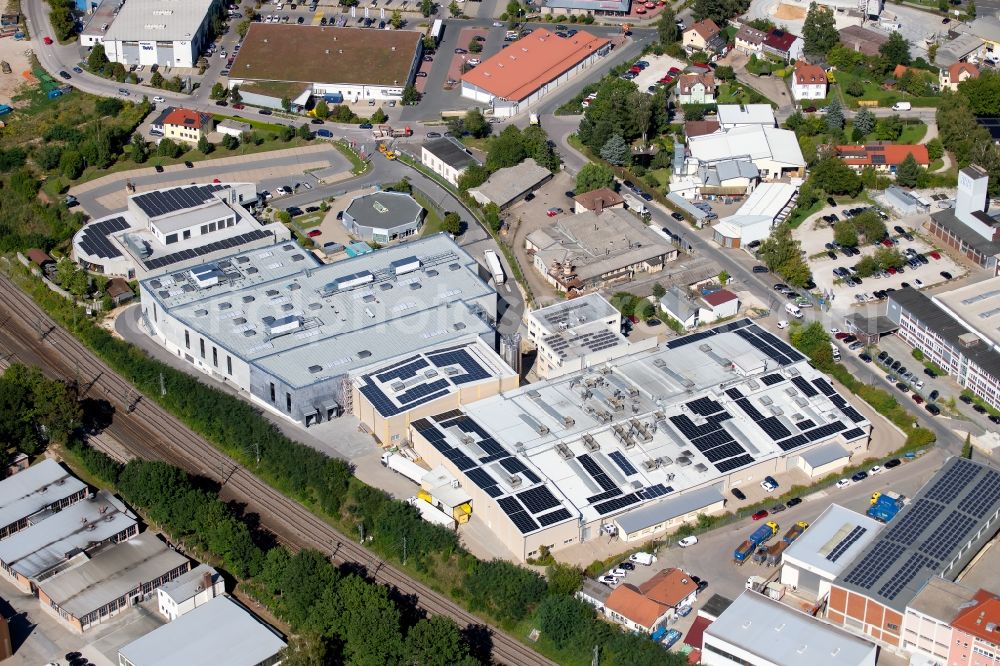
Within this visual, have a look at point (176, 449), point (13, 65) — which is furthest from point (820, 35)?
point (176, 449)

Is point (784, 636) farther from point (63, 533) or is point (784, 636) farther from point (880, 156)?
point (880, 156)

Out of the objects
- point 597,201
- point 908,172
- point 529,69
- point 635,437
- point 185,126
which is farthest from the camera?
point 529,69

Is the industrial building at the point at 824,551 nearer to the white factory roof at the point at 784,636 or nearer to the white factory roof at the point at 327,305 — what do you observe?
the white factory roof at the point at 784,636

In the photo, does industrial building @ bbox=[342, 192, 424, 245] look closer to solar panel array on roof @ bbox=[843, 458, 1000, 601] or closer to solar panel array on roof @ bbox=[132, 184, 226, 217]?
solar panel array on roof @ bbox=[132, 184, 226, 217]

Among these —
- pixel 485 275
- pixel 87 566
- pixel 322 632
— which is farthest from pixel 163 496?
pixel 485 275

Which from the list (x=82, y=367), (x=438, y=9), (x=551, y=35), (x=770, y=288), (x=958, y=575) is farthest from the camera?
(x=438, y=9)

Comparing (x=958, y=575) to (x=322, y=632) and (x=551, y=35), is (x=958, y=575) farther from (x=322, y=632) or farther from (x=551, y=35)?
(x=551, y=35)
